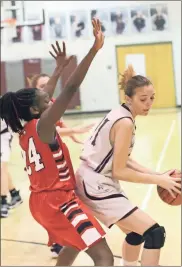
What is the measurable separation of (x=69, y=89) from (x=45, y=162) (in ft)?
1.10

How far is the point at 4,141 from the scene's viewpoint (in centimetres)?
397

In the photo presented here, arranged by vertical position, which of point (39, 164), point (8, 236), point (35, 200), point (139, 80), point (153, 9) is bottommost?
point (8, 236)

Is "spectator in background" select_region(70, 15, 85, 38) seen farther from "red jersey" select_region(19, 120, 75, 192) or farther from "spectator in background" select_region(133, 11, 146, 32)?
"red jersey" select_region(19, 120, 75, 192)

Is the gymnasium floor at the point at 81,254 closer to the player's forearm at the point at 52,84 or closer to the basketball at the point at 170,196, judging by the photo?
the basketball at the point at 170,196

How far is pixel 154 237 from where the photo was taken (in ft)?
5.59

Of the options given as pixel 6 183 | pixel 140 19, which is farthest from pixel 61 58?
pixel 140 19

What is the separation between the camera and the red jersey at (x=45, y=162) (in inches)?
64.2

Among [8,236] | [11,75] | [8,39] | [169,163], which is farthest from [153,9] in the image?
[8,39]

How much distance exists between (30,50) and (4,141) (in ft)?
17.9

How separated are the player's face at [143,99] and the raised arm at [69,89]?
0.68 feet

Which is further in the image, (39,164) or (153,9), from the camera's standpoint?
(153,9)

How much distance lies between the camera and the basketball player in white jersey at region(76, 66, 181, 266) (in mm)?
1603

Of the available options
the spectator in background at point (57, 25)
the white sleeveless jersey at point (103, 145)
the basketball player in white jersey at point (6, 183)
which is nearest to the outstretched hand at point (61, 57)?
the white sleeveless jersey at point (103, 145)

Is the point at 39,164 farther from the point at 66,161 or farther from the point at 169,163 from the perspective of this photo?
the point at 169,163
